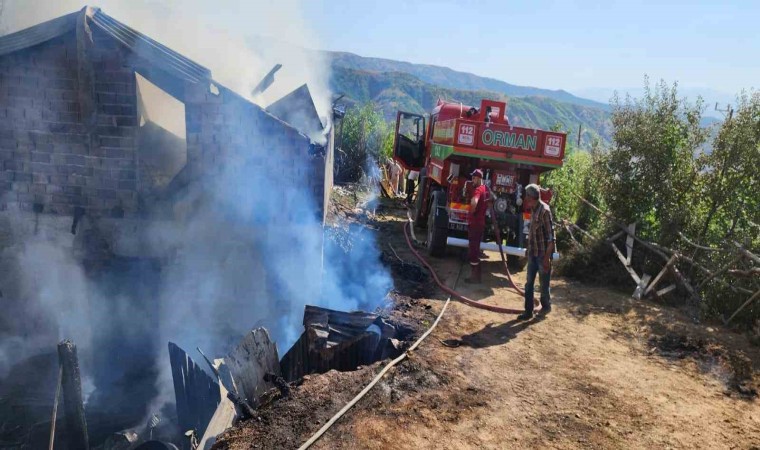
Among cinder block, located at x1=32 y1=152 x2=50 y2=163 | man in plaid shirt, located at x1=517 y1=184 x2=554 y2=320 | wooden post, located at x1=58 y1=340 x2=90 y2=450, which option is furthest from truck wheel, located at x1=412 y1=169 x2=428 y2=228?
wooden post, located at x1=58 y1=340 x2=90 y2=450

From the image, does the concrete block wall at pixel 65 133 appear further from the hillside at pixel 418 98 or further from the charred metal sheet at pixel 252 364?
the hillside at pixel 418 98

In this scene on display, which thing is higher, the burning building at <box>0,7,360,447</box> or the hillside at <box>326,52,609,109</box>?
the hillside at <box>326,52,609,109</box>

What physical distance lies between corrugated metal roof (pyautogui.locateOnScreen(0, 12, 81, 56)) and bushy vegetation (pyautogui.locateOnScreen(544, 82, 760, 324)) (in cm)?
937

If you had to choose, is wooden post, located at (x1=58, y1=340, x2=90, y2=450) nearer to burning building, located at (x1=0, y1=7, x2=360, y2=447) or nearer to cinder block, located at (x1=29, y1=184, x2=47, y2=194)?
burning building, located at (x1=0, y1=7, x2=360, y2=447)

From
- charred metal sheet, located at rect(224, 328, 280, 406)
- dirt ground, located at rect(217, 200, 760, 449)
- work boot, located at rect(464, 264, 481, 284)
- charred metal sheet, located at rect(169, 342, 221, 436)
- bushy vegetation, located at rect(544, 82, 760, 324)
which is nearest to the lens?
dirt ground, located at rect(217, 200, 760, 449)

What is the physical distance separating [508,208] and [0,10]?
445 inches

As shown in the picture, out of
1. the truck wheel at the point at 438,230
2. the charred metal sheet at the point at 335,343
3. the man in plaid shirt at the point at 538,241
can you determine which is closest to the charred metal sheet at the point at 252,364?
the charred metal sheet at the point at 335,343

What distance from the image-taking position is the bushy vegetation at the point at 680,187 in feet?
26.5

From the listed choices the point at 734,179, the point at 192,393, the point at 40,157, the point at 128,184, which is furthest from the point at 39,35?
the point at 734,179

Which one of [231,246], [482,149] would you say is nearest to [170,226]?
[231,246]

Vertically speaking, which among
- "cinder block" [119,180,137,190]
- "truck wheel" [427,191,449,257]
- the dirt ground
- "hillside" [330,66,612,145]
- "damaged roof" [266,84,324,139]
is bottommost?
the dirt ground

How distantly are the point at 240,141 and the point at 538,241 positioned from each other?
4584 mm

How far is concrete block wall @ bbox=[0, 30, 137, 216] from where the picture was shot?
6.76 m

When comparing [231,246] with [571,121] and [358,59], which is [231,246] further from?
[358,59]
